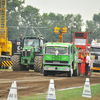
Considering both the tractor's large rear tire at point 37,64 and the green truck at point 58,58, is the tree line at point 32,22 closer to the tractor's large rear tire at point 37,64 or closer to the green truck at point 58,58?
the tractor's large rear tire at point 37,64

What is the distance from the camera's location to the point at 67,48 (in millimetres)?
21781

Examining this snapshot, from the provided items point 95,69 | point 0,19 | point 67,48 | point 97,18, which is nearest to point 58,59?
point 67,48

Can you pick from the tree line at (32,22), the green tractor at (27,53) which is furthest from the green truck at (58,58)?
the tree line at (32,22)

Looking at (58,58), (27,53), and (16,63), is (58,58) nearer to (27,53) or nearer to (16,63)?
(16,63)

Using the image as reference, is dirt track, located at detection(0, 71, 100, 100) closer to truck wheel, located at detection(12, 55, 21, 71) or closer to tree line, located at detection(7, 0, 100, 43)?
truck wheel, located at detection(12, 55, 21, 71)

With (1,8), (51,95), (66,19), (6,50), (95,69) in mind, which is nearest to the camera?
(51,95)

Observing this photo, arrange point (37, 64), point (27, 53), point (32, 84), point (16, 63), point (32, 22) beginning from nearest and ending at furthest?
1. point (32, 84)
2. point (37, 64)
3. point (16, 63)
4. point (27, 53)
5. point (32, 22)

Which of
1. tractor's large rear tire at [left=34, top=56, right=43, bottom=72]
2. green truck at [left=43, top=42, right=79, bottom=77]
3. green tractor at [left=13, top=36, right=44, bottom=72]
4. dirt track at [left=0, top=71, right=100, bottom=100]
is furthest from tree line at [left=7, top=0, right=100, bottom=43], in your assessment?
dirt track at [left=0, top=71, right=100, bottom=100]

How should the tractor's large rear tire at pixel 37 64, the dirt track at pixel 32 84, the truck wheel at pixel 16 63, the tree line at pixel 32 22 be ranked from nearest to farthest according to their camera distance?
the dirt track at pixel 32 84
the tractor's large rear tire at pixel 37 64
the truck wheel at pixel 16 63
the tree line at pixel 32 22

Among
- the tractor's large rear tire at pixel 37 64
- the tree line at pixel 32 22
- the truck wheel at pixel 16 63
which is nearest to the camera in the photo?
the tractor's large rear tire at pixel 37 64

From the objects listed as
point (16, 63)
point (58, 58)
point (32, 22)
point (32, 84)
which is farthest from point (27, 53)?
point (32, 22)

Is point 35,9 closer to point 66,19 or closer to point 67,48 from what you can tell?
point 66,19

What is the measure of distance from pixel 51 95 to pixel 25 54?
19.6m

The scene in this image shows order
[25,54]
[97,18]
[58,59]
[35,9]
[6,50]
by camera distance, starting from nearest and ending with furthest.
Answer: [58,59] → [25,54] → [6,50] → [35,9] → [97,18]
